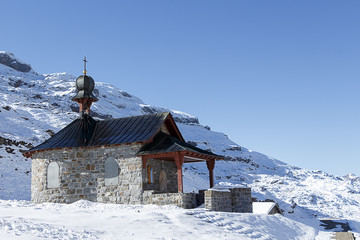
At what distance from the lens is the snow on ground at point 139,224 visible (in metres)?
12.6

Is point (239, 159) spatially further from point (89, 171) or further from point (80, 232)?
point (80, 232)

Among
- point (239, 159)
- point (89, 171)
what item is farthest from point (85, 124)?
point (239, 159)

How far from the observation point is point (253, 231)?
60.1 feet

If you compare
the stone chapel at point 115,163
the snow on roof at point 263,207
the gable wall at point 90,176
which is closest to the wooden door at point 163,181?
the stone chapel at point 115,163

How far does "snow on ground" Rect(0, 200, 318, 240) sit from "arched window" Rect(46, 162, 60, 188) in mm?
2546

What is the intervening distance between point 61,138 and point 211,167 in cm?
905

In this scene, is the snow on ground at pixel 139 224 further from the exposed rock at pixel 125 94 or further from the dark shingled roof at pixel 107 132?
the exposed rock at pixel 125 94

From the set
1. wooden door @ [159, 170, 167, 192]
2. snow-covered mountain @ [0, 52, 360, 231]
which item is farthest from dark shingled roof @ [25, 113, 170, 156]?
snow-covered mountain @ [0, 52, 360, 231]

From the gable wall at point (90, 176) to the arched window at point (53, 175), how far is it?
0.20 m

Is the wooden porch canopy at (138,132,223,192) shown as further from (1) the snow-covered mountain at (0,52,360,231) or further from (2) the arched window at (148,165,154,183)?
(1) the snow-covered mountain at (0,52,360,231)

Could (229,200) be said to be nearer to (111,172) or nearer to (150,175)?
(150,175)

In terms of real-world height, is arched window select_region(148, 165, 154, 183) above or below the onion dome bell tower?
below

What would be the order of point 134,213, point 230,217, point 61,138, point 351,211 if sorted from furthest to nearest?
point 351,211
point 61,138
point 230,217
point 134,213

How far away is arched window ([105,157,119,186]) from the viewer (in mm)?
22906
